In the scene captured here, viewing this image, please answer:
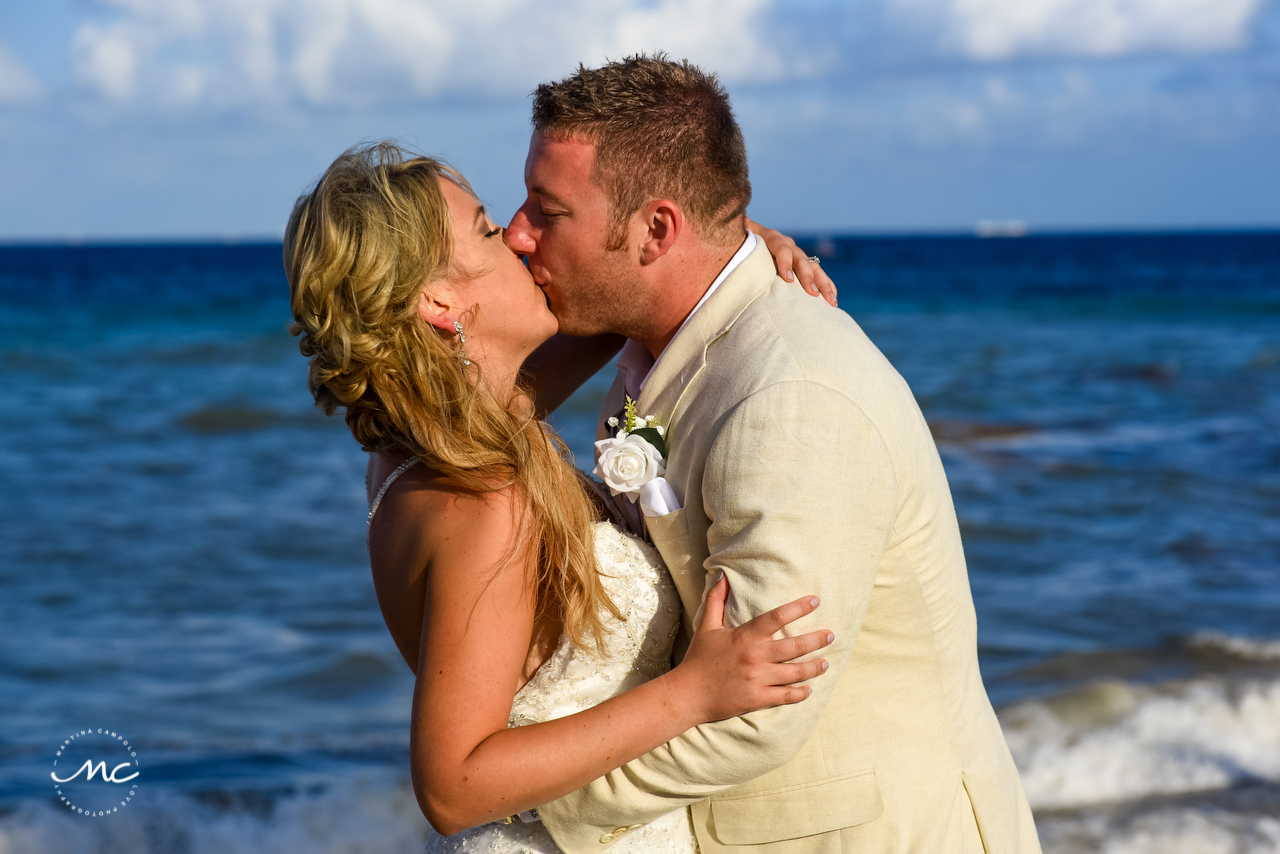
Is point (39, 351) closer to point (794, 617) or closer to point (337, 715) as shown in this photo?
point (337, 715)

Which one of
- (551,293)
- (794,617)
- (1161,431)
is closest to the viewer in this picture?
(794,617)

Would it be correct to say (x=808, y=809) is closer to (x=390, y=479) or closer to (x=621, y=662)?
(x=621, y=662)

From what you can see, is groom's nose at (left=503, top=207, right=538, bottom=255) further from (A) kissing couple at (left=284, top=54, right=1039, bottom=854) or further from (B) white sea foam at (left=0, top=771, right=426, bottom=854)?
(B) white sea foam at (left=0, top=771, right=426, bottom=854)

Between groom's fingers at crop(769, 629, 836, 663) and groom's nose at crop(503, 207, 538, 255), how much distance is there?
3.87 feet

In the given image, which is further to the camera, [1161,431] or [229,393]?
[229,393]

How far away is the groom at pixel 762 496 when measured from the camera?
7.16ft

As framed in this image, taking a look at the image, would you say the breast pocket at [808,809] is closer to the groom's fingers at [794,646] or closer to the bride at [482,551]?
the bride at [482,551]

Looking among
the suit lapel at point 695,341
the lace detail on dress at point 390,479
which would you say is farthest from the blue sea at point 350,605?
the suit lapel at point 695,341

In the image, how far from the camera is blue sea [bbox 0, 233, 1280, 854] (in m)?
5.15

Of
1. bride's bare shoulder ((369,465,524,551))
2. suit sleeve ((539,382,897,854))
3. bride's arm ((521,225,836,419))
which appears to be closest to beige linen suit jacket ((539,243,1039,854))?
suit sleeve ((539,382,897,854))

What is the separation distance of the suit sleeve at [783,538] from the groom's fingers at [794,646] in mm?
32

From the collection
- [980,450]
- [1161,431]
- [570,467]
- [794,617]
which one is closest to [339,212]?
[570,467]

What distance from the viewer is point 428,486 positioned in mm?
2414

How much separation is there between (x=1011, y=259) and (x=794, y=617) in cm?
6459
